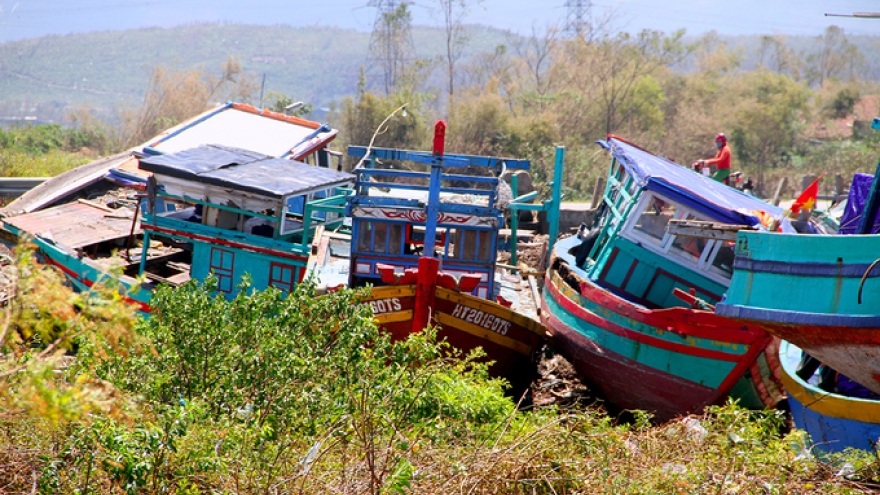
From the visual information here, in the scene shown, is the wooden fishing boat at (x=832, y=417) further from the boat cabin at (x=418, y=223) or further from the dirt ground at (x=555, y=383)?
the boat cabin at (x=418, y=223)

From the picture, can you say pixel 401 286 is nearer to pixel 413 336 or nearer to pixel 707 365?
pixel 413 336

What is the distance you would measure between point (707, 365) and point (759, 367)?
0.58m

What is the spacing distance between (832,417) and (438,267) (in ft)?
15.4

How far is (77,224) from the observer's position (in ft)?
49.9

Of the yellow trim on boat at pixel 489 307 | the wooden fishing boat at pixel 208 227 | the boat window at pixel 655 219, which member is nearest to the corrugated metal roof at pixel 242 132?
the wooden fishing boat at pixel 208 227

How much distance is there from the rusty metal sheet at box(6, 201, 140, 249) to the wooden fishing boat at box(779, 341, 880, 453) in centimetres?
1060

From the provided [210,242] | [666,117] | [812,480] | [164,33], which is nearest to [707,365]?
[812,480]

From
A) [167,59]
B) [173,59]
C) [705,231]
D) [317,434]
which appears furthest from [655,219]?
[167,59]

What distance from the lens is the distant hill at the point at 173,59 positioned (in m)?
112

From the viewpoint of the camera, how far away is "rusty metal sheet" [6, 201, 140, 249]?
14.3 m

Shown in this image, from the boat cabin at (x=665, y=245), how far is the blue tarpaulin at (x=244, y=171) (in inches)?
162

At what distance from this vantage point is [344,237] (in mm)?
13055

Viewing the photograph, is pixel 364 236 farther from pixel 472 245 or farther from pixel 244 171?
pixel 244 171

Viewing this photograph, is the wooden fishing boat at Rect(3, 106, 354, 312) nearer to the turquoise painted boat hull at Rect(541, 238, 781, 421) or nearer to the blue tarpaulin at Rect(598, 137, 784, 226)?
the turquoise painted boat hull at Rect(541, 238, 781, 421)
